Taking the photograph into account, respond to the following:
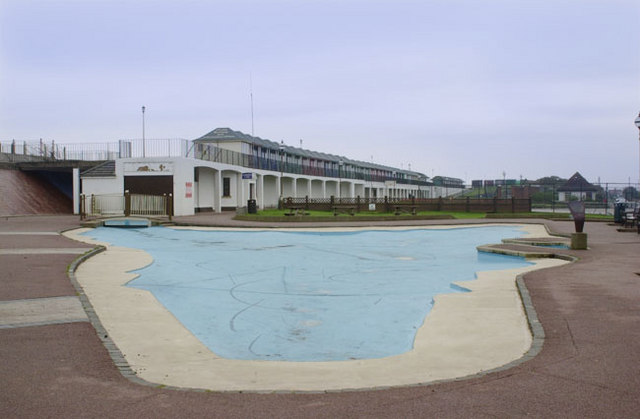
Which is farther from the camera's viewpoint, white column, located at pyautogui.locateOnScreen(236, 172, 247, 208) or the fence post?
white column, located at pyautogui.locateOnScreen(236, 172, 247, 208)

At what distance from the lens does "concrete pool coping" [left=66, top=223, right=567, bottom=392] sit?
487 cm

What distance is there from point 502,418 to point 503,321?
364cm

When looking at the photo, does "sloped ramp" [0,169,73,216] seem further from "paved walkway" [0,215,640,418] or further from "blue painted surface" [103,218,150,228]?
"paved walkway" [0,215,640,418]

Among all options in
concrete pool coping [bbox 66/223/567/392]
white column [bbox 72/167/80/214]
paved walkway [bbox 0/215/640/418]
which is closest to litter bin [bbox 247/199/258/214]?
white column [bbox 72/167/80/214]

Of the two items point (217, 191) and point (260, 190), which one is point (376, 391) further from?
point (260, 190)

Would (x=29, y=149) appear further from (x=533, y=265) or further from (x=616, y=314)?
(x=616, y=314)

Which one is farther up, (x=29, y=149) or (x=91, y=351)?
(x=29, y=149)

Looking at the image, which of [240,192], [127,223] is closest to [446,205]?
[240,192]

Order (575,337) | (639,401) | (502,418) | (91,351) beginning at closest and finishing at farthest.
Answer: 1. (502,418)
2. (639,401)
3. (91,351)
4. (575,337)

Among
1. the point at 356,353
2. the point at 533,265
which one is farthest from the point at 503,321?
the point at 533,265

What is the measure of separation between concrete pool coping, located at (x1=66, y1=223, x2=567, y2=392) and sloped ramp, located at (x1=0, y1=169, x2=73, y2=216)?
2609cm

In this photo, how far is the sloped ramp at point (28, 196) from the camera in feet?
103

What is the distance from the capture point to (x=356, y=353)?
Result: 23.0 feet

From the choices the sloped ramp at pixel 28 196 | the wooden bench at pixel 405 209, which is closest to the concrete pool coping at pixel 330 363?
the wooden bench at pixel 405 209
